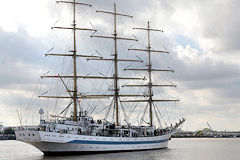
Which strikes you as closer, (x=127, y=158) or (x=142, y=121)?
(x=127, y=158)

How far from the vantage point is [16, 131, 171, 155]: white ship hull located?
62812mm

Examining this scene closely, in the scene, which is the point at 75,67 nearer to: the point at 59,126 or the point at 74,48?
the point at 74,48

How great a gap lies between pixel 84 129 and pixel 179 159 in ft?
62.5

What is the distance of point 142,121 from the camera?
3420 inches

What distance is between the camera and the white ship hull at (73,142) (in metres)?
62.8

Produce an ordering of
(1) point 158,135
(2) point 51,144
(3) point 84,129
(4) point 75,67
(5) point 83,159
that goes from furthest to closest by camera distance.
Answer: (1) point 158,135 < (4) point 75,67 < (3) point 84,129 < (2) point 51,144 < (5) point 83,159

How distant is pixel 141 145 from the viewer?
257 ft

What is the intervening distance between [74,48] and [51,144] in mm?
22615

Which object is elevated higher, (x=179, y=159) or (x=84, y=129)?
(x=84, y=129)

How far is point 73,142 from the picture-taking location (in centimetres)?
6519

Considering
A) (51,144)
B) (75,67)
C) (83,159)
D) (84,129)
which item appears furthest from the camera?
(75,67)

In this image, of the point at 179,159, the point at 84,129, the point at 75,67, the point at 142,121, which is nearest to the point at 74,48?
the point at 75,67

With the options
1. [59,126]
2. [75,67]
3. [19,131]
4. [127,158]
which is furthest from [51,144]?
[75,67]

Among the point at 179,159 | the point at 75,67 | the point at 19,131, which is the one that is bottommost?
the point at 179,159
